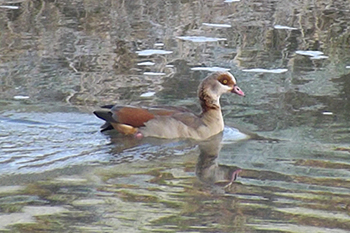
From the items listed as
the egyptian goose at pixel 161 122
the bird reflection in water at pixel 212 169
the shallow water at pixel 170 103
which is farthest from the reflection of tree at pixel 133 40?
the bird reflection in water at pixel 212 169

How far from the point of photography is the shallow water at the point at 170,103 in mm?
6883

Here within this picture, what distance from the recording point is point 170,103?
1112cm

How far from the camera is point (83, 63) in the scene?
1320 centimetres

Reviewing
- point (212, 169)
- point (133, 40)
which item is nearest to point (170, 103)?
point (212, 169)

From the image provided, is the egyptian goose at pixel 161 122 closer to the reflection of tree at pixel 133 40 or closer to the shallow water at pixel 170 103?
the shallow water at pixel 170 103

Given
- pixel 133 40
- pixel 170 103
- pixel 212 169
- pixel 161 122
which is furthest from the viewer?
pixel 133 40

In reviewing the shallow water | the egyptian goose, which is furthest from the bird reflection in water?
the egyptian goose

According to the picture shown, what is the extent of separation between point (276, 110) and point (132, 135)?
6.85ft

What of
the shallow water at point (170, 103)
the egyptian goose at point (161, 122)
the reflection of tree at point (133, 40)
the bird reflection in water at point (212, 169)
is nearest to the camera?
the shallow water at point (170, 103)

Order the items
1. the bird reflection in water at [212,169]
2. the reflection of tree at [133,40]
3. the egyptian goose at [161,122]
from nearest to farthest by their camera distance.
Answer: the bird reflection in water at [212,169], the egyptian goose at [161,122], the reflection of tree at [133,40]

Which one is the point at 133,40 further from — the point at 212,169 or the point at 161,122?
the point at 212,169

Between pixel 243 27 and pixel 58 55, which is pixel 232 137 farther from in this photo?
pixel 243 27

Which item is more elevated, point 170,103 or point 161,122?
point 161,122

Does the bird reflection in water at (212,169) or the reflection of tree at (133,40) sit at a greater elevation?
the reflection of tree at (133,40)
